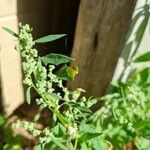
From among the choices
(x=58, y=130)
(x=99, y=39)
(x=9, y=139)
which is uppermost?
(x=99, y=39)

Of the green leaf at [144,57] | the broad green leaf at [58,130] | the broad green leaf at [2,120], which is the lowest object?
the broad green leaf at [2,120]

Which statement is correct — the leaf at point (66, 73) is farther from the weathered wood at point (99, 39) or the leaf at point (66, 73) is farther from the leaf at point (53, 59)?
the weathered wood at point (99, 39)

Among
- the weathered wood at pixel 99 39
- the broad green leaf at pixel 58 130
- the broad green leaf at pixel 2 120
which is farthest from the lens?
the broad green leaf at pixel 2 120

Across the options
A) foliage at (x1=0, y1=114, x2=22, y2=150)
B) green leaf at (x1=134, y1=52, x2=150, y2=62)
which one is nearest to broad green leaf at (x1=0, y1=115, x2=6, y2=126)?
foliage at (x1=0, y1=114, x2=22, y2=150)

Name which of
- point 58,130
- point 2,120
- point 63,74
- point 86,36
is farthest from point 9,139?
point 63,74

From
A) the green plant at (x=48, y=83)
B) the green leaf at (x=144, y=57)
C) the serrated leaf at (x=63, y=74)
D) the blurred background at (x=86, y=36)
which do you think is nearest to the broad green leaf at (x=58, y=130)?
the green plant at (x=48, y=83)

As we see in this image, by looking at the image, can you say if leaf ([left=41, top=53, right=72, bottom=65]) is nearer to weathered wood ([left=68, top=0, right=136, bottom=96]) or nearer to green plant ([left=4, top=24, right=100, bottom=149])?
green plant ([left=4, top=24, right=100, bottom=149])

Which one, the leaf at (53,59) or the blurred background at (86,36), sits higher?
the leaf at (53,59)

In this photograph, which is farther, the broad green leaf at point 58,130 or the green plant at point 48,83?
the broad green leaf at point 58,130

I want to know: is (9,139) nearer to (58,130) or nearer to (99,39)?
(58,130)
